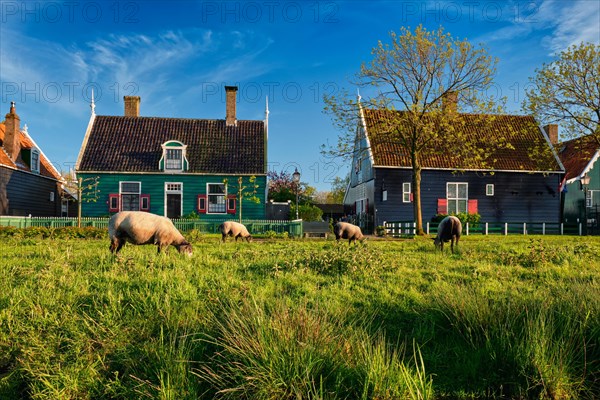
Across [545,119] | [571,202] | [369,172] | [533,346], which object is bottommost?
[533,346]

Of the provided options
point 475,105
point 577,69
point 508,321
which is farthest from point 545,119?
point 508,321

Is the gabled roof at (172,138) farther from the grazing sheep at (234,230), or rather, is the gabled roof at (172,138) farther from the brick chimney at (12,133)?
the grazing sheep at (234,230)

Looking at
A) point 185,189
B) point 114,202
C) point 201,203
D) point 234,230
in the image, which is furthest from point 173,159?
point 234,230

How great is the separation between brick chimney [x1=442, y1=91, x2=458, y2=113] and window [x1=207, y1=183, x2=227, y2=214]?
1570cm

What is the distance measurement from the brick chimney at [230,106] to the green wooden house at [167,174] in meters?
2.76

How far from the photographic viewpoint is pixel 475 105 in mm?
24688

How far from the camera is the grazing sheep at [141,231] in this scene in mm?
10539

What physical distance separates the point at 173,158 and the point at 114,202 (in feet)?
16.6

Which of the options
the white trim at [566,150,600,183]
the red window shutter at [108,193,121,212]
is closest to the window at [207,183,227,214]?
the red window shutter at [108,193,121,212]

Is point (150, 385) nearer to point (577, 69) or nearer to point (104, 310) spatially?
point (104, 310)

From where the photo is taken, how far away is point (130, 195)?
94.5 feet

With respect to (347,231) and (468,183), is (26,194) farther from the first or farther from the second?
(468,183)

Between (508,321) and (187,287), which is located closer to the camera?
(508,321)

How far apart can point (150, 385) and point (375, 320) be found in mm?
3012
